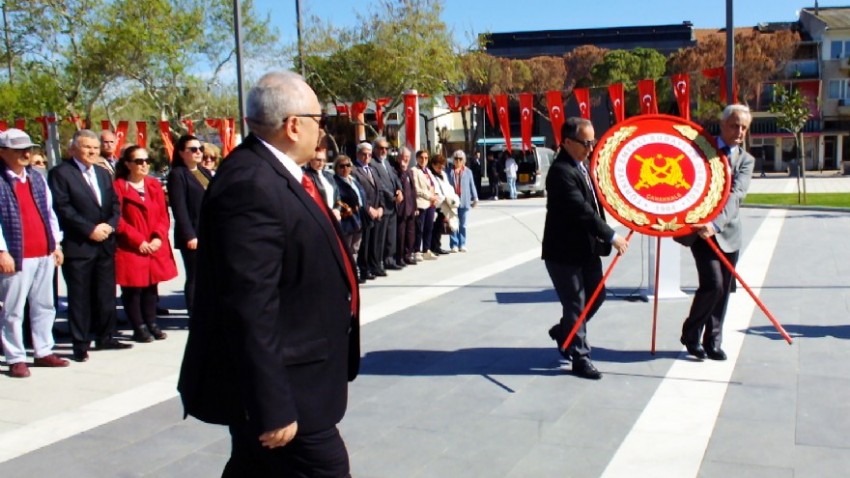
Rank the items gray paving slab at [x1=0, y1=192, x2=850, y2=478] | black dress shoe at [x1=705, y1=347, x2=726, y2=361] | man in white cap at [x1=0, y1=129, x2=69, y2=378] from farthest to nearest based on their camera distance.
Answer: black dress shoe at [x1=705, y1=347, x2=726, y2=361]
man in white cap at [x1=0, y1=129, x2=69, y2=378]
gray paving slab at [x1=0, y1=192, x2=850, y2=478]

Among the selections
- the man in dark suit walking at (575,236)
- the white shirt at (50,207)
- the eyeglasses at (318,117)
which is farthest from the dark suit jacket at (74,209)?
the eyeglasses at (318,117)

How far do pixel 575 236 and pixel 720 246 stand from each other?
1.11m

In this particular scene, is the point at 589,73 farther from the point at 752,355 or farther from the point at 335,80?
the point at 752,355

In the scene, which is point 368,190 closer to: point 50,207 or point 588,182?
point 50,207

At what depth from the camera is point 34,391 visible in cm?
563

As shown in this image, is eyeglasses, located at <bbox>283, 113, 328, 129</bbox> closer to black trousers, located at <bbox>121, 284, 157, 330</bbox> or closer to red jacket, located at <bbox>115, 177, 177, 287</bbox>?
red jacket, located at <bbox>115, 177, 177, 287</bbox>

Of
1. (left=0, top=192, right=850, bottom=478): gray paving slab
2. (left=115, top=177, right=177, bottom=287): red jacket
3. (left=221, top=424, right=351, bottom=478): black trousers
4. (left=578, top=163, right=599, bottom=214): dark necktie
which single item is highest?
(left=578, top=163, right=599, bottom=214): dark necktie

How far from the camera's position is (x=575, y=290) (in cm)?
549

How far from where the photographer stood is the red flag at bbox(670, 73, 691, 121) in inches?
556

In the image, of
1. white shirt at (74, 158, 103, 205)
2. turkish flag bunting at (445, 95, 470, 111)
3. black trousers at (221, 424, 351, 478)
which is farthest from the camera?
turkish flag bunting at (445, 95, 470, 111)

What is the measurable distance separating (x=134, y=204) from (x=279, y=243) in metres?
5.13

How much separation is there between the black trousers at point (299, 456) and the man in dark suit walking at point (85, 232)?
435 cm

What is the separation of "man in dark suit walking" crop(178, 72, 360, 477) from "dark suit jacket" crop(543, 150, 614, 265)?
2931 millimetres

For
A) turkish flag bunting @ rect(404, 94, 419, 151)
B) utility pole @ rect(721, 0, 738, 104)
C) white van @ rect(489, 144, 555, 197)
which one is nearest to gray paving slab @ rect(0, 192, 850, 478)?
utility pole @ rect(721, 0, 738, 104)
